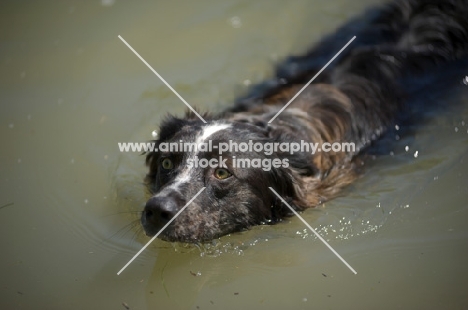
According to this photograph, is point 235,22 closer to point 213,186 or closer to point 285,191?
point 285,191

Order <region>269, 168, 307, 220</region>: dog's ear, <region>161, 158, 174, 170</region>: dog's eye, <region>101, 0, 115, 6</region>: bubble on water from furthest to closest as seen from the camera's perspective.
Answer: <region>101, 0, 115, 6</region>: bubble on water < <region>269, 168, 307, 220</region>: dog's ear < <region>161, 158, 174, 170</region>: dog's eye

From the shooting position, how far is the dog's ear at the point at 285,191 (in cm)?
560

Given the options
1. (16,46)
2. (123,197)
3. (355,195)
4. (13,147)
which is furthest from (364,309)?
(16,46)

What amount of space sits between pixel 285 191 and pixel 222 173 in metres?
0.76

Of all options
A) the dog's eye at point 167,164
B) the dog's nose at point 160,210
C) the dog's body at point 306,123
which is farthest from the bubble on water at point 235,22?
the dog's nose at point 160,210

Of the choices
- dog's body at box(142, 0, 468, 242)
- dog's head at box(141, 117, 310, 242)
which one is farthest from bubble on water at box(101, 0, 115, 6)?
dog's head at box(141, 117, 310, 242)

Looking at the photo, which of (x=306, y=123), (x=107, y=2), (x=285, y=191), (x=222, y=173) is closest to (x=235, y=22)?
A: (x=107, y=2)

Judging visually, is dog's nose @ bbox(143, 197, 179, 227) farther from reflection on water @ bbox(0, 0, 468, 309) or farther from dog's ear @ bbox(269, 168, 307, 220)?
dog's ear @ bbox(269, 168, 307, 220)

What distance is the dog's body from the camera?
519 cm

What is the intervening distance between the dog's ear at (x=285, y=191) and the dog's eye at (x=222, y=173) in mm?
479

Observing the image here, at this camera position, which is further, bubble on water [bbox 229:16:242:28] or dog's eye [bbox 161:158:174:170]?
bubble on water [bbox 229:16:242:28]

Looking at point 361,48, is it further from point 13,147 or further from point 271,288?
point 13,147

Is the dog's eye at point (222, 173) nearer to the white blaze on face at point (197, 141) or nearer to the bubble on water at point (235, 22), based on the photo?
the white blaze on face at point (197, 141)

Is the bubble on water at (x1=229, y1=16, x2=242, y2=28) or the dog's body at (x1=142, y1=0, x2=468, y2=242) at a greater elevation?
the bubble on water at (x1=229, y1=16, x2=242, y2=28)
